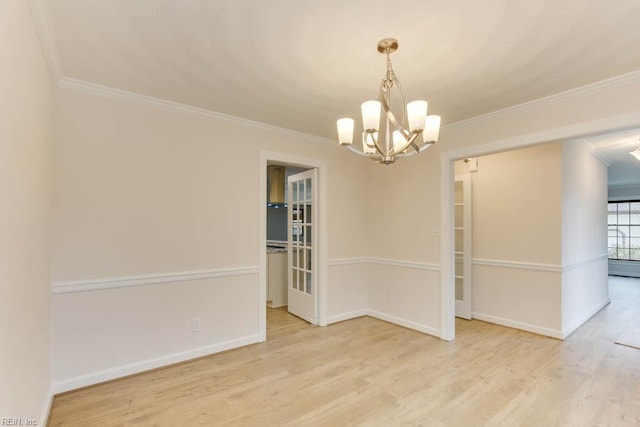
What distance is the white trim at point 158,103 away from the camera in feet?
8.23

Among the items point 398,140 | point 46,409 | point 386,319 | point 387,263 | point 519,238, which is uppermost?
point 398,140

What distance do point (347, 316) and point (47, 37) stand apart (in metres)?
3.99

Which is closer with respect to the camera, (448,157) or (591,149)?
(448,157)

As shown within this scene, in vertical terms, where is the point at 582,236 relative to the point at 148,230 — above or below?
below

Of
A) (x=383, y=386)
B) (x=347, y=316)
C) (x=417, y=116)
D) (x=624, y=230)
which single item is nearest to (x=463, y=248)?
(x=347, y=316)

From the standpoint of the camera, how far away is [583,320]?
4199 millimetres

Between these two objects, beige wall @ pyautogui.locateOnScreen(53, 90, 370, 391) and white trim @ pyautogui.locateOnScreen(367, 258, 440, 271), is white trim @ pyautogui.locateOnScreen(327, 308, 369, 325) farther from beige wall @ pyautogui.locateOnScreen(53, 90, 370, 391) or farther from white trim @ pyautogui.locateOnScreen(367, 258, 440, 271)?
beige wall @ pyautogui.locateOnScreen(53, 90, 370, 391)

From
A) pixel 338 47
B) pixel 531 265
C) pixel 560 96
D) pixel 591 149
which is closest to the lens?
pixel 338 47

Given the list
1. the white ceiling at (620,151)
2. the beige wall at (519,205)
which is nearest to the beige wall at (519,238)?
the beige wall at (519,205)

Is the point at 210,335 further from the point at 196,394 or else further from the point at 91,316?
the point at 91,316

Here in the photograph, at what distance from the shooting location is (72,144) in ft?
8.22

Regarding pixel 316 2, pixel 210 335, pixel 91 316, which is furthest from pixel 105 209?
pixel 316 2

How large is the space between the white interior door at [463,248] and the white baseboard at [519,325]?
0.56 ft

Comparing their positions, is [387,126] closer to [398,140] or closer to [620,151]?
[398,140]
